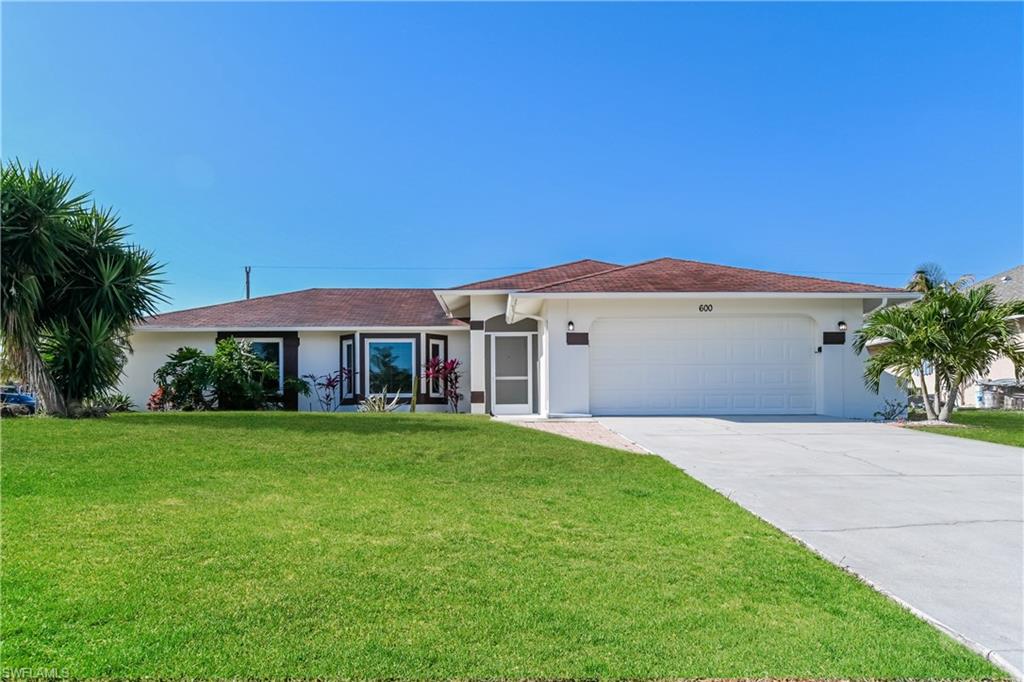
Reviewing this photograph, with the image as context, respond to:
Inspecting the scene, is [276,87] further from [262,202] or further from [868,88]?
[868,88]

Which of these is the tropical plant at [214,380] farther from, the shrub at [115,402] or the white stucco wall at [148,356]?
the white stucco wall at [148,356]

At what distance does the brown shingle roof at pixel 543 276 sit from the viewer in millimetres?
16250

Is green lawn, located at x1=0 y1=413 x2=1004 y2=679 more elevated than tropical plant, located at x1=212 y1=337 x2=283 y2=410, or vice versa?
tropical plant, located at x1=212 y1=337 x2=283 y2=410

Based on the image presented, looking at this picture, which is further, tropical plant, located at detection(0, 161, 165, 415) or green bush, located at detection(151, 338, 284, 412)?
green bush, located at detection(151, 338, 284, 412)

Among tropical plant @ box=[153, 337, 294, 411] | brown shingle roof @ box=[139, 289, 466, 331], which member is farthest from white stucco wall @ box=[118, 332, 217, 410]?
tropical plant @ box=[153, 337, 294, 411]

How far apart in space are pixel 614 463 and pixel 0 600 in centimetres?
598

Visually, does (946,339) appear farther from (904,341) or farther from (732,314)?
(732,314)

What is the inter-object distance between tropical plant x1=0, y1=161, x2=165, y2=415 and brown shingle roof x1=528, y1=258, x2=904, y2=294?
29.8ft

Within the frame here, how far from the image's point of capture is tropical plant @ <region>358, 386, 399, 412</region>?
16.5 m

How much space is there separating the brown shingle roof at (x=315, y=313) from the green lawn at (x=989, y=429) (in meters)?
12.4

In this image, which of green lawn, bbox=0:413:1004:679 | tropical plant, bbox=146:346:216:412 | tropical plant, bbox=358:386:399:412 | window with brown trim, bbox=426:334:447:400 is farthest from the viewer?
window with brown trim, bbox=426:334:447:400

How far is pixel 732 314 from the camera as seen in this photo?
14523mm

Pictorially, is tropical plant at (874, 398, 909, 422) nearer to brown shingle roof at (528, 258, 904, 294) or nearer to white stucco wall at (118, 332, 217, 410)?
brown shingle roof at (528, 258, 904, 294)

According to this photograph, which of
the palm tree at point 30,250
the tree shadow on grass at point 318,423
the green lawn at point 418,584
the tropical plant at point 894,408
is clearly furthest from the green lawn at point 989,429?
the palm tree at point 30,250
